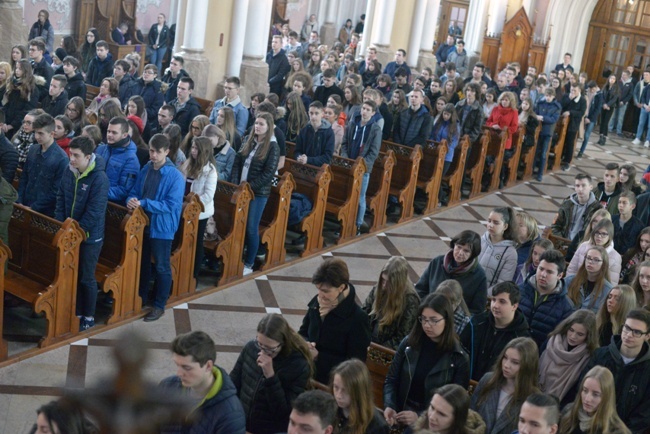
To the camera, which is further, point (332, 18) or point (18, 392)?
point (332, 18)

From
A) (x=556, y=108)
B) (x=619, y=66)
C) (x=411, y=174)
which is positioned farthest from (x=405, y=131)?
(x=619, y=66)

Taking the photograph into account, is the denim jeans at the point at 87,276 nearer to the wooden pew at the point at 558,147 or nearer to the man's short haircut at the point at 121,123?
the man's short haircut at the point at 121,123

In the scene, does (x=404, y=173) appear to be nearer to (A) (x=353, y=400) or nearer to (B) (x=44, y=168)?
(B) (x=44, y=168)

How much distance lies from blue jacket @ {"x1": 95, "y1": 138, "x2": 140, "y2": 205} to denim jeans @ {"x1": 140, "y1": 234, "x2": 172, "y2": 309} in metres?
0.44

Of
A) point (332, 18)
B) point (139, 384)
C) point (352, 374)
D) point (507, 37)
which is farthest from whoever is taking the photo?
point (332, 18)

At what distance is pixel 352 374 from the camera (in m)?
3.49

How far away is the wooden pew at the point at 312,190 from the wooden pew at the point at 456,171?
9.50ft

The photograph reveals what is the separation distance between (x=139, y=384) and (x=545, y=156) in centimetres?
1330

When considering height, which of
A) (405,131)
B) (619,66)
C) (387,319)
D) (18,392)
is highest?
(619,66)

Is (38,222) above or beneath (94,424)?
beneath

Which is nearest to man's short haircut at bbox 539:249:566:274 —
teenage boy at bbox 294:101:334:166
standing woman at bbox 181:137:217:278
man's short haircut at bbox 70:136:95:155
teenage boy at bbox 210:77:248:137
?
standing woman at bbox 181:137:217:278

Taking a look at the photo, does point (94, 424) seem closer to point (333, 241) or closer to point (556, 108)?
point (333, 241)

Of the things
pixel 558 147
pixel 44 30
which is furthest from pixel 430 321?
pixel 44 30

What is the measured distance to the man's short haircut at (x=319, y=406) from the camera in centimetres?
307
